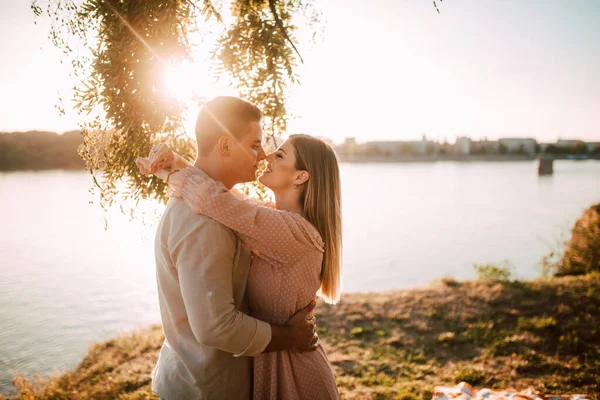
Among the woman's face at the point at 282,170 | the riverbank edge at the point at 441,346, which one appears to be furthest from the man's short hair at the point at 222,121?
the riverbank edge at the point at 441,346

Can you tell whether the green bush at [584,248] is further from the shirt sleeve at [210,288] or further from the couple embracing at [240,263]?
the shirt sleeve at [210,288]

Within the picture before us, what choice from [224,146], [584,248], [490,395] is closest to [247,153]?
[224,146]

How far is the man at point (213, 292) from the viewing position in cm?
161

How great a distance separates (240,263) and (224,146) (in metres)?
0.54

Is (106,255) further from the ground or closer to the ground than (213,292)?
closer to the ground

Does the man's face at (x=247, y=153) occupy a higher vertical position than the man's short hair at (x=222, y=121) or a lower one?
lower

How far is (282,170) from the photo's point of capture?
218 cm

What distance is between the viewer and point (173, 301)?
5.93ft

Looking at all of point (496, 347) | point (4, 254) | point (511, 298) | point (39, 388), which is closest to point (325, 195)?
point (496, 347)

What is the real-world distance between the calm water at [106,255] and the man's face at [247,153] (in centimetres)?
131

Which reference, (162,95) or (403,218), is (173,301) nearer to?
(162,95)

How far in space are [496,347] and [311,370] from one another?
4.78 m

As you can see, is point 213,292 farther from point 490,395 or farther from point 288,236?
point 490,395

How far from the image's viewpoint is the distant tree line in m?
4.72
